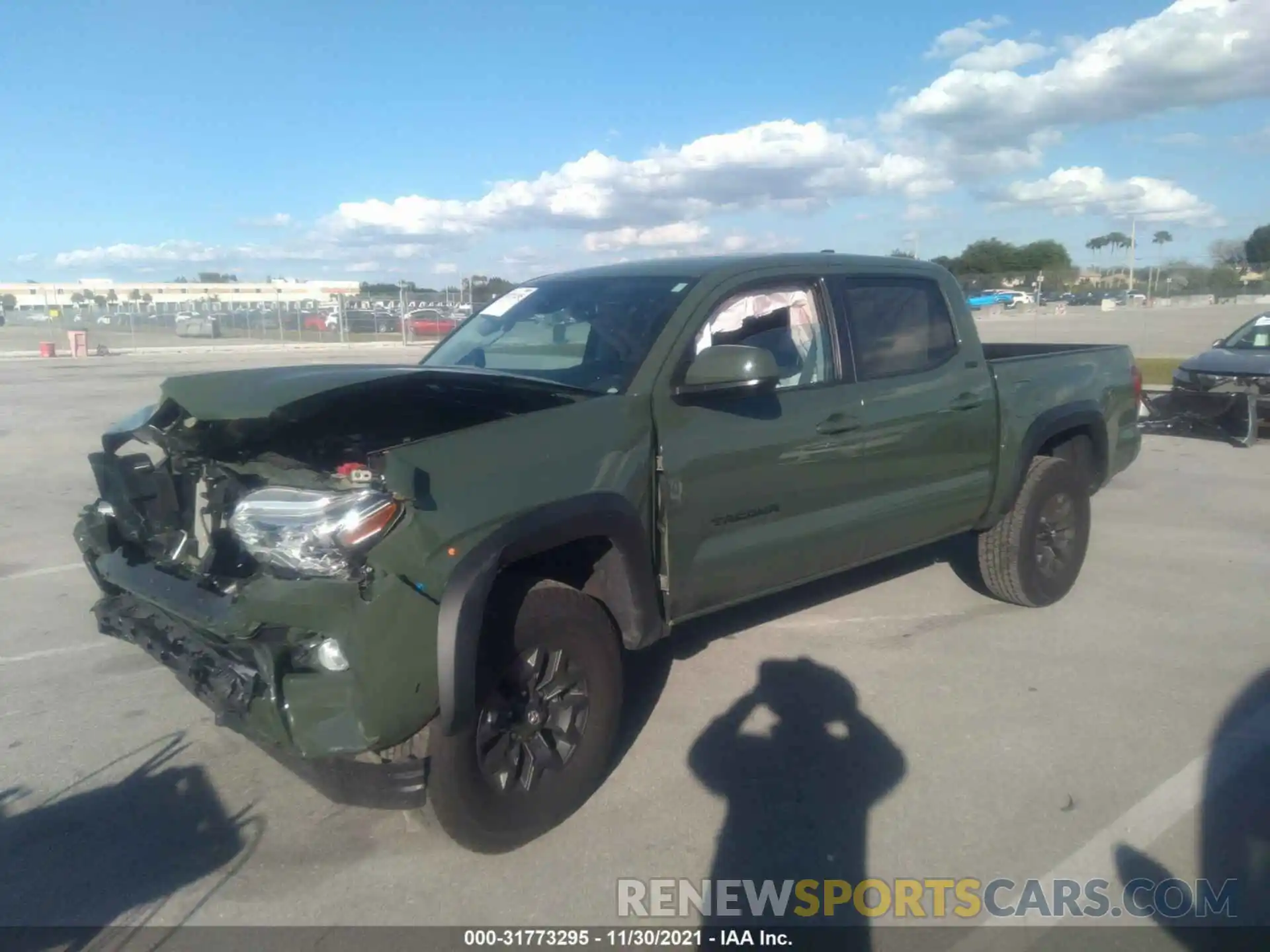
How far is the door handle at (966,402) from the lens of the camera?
200 inches

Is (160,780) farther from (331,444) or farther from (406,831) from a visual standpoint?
(331,444)

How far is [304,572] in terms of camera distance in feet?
9.84

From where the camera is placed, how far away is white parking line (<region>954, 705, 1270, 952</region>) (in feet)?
10.1

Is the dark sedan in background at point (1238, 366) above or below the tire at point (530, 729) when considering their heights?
above

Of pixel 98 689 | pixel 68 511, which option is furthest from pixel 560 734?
pixel 68 511

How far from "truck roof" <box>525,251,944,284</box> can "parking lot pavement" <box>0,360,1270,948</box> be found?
1926mm

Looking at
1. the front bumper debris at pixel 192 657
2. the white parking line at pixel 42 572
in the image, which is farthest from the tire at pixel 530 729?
the white parking line at pixel 42 572

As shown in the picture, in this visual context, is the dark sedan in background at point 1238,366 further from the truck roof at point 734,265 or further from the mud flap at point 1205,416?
the truck roof at point 734,265

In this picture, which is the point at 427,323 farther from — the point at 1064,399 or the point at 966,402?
the point at 966,402

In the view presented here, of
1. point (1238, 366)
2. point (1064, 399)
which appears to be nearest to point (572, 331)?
point (1064, 399)

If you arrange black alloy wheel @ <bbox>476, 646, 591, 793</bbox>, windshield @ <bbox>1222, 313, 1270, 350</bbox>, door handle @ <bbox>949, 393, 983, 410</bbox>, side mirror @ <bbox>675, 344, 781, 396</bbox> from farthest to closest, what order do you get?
windshield @ <bbox>1222, 313, 1270, 350</bbox> < door handle @ <bbox>949, 393, 983, 410</bbox> < side mirror @ <bbox>675, 344, 781, 396</bbox> < black alloy wheel @ <bbox>476, 646, 591, 793</bbox>

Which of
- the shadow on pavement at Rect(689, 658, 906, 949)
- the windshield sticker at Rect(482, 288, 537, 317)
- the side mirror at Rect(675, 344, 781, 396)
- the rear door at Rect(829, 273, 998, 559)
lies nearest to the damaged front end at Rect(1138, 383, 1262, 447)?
the rear door at Rect(829, 273, 998, 559)

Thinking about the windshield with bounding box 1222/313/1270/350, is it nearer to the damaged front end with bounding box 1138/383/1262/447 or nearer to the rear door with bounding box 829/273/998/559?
the damaged front end with bounding box 1138/383/1262/447

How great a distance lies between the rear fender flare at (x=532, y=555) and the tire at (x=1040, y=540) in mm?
2674
